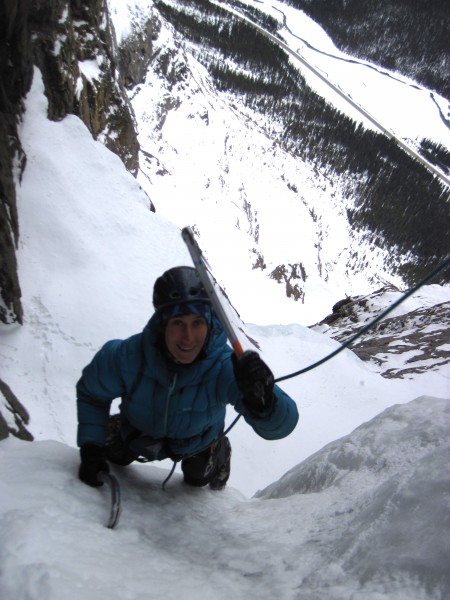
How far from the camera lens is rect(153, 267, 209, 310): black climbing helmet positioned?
1.87 meters

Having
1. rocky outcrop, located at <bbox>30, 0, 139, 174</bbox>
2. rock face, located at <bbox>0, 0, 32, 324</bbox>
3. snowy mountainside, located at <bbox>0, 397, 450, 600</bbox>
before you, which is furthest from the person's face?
rocky outcrop, located at <bbox>30, 0, 139, 174</bbox>

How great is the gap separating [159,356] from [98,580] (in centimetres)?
91

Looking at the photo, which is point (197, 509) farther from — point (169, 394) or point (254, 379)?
point (254, 379)

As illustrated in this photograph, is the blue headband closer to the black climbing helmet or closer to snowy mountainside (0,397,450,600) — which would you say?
the black climbing helmet

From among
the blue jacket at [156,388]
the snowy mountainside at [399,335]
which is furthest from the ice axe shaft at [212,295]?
the snowy mountainside at [399,335]

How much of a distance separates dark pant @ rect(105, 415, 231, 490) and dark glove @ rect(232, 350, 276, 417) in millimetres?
1019

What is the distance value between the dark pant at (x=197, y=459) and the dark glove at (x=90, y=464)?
23 cm

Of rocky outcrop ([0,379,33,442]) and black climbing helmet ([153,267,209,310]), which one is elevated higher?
black climbing helmet ([153,267,209,310])

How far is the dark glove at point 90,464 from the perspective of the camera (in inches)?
83.4

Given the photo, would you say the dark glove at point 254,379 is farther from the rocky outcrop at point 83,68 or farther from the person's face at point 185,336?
the rocky outcrop at point 83,68

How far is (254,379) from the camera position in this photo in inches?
67.3

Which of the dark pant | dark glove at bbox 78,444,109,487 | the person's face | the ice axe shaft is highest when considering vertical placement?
the ice axe shaft

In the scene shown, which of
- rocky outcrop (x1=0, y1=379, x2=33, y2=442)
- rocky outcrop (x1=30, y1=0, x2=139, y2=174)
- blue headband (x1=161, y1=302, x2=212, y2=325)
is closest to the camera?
blue headband (x1=161, y1=302, x2=212, y2=325)

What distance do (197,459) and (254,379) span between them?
1.15 m
